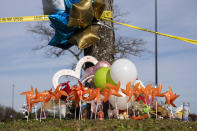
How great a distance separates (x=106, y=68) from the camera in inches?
301

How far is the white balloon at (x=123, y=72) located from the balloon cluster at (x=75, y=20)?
139 cm

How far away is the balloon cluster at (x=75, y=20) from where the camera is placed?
761 cm

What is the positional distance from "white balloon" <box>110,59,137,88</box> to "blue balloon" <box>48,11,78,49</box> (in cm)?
196

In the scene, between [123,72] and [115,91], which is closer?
[115,91]

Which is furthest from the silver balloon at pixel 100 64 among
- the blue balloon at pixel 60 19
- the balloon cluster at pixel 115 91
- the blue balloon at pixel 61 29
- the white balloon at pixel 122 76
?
the blue balloon at pixel 60 19

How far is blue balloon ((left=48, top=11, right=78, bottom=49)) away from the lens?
311 inches

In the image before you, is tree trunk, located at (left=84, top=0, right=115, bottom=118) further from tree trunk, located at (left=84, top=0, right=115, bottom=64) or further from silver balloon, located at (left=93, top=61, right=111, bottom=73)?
silver balloon, located at (left=93, top=61, right=111, bottom=73)

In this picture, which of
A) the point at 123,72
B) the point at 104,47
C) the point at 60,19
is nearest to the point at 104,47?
the point at 104,47

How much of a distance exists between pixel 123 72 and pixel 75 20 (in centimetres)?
202

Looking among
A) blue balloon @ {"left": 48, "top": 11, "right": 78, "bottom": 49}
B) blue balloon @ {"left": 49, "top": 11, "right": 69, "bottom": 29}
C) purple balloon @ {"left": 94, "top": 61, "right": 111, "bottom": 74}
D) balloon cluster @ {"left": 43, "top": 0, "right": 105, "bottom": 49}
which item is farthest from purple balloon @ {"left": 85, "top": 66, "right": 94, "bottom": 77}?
blue balloon @ {"left": 49, "top": 11, "right": 69, "bottom": 29}

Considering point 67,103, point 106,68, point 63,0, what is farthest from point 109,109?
point 63,0

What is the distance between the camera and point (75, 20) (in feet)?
25.0

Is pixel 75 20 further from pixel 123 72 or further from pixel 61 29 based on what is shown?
pixel 123 72

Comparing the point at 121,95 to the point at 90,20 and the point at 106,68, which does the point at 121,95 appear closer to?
the point at 106,68
